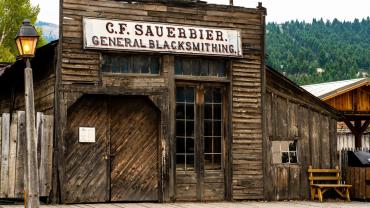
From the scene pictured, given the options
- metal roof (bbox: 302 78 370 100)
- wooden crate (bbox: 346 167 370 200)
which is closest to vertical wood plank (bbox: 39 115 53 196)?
wooden crate (bbox: 346 167 370 200)

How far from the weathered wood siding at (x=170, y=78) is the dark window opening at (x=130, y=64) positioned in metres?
0.18

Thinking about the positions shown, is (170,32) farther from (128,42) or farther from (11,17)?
(11,17)

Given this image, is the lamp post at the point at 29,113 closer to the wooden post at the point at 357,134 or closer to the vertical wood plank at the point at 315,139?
the vertical wood plank at the point at 315,139

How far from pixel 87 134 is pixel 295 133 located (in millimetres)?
5840

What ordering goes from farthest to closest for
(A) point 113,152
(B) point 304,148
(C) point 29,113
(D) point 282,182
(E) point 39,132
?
(B) point 304,148, (D) point 282,182, (A) point 113,152, (E) point 39,132, (C) point 29,113

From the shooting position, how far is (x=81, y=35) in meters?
14.7

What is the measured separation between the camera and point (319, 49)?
124 m

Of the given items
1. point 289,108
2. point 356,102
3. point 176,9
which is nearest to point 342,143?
point 356,102

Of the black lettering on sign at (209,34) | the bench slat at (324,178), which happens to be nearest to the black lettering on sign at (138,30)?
the black lettering on sign at (209,34)

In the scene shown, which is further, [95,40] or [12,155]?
[95,40]

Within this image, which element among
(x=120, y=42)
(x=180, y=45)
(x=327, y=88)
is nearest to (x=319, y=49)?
(x=327, y=88)

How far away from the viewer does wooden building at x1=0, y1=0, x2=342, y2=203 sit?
14.7 meters

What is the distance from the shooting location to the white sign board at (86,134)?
14742 mm

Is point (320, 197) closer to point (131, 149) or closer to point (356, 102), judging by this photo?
point (131, 149)
